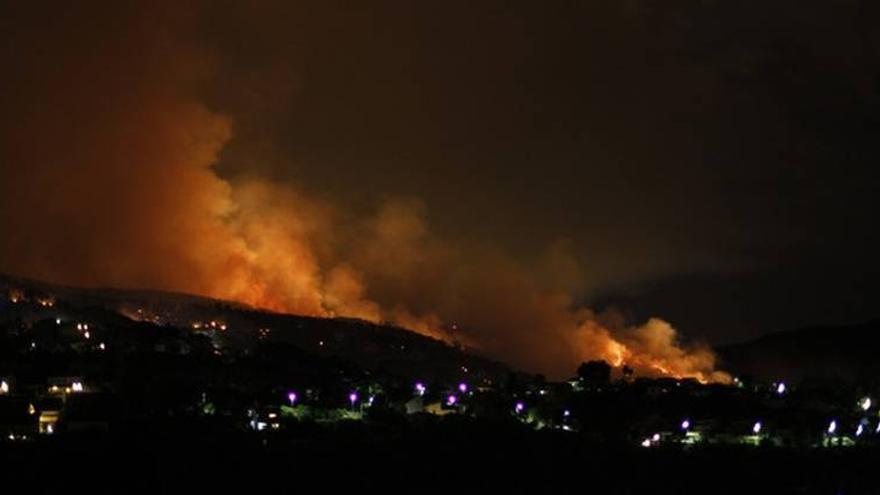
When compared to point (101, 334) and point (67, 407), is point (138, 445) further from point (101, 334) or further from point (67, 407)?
point (101, 334)

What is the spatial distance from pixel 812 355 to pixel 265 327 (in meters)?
27.3

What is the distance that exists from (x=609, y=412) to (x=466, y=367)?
67.2 ft

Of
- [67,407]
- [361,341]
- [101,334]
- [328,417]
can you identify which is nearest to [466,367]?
[361,341]

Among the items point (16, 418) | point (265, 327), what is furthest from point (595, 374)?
point (16, 418)

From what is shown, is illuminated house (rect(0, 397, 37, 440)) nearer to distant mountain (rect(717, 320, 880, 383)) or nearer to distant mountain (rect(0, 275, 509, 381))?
distant mountain (rect(0, 275, 509, 381))

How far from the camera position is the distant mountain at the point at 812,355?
196 ft

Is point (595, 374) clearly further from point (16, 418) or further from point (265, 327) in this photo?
point (16, 418)

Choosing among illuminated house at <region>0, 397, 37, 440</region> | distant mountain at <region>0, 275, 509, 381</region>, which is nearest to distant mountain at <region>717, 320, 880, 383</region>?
distant mountain at <region>0, 275, 509, 381</region>

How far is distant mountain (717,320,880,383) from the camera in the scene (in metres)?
59.6

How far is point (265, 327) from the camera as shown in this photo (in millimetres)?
56719

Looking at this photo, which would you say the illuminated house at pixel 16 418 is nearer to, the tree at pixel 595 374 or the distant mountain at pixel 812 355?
the tree at pixel 595 374

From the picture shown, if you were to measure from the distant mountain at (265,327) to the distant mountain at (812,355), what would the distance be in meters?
13.0

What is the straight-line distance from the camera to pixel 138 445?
2292cm

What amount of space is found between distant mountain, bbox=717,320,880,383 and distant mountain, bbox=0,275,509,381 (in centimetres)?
1304
